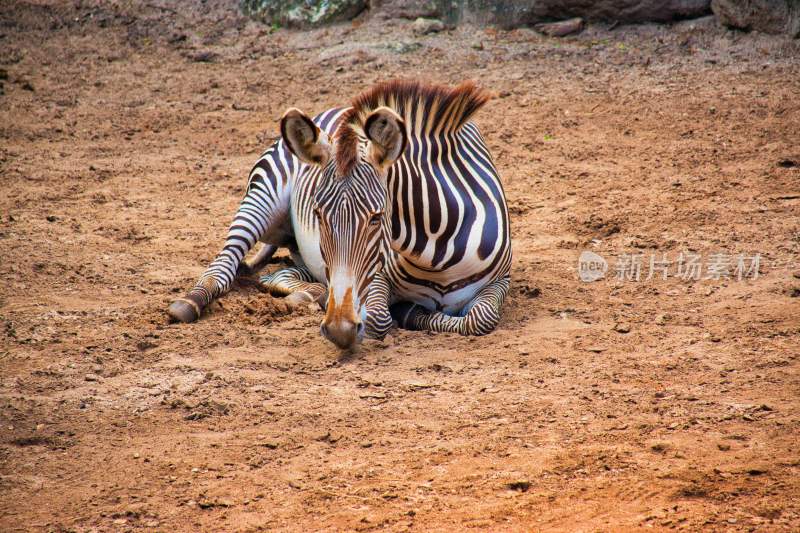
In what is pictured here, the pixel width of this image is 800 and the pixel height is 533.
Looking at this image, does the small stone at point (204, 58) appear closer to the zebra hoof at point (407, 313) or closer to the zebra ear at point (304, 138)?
the zebra hoof at point (407, 313)

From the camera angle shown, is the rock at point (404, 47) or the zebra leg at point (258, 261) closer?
the zebra leg at point (258, 261)

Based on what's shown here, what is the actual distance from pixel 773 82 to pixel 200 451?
314 inches

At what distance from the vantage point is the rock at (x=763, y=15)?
10.3 metres

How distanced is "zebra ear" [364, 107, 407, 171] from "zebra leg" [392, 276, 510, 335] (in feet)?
3.76

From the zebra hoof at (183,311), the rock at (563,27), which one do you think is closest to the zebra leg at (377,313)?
the zebra hoof at (183,311)

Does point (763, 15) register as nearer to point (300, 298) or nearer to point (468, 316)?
point (468, 316)

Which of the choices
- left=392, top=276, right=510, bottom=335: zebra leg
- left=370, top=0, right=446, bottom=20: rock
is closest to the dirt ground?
left=392, top=276, right=510, bottom=335: zebra leg

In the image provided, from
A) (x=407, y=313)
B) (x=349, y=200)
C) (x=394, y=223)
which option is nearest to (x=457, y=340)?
(x=407, y=313)

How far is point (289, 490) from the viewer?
3730 mm

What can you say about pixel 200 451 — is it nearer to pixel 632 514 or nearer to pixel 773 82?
pixel 632 514

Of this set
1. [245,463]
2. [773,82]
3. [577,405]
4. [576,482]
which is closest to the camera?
[576,482]

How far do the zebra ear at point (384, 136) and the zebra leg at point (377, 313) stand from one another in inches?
35.9

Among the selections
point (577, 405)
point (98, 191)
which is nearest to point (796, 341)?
point (577, 405)

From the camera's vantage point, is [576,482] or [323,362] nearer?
[576,482]
